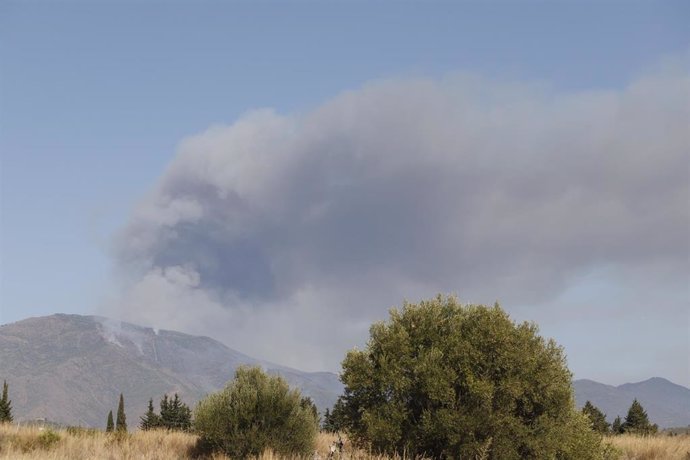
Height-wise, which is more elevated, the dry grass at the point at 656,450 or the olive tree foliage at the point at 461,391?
the olive tree foliage at the point at 461,391

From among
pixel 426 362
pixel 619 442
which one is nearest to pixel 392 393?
pixel 426 362

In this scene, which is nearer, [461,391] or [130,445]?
[461,391]

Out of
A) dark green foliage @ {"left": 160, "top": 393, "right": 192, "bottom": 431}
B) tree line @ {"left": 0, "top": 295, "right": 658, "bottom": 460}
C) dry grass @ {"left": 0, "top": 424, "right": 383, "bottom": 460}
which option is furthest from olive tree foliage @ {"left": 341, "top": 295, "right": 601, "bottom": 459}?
dark green foliage @ {"left": 160, "top": 393, "right": 192, "bottom": 431}

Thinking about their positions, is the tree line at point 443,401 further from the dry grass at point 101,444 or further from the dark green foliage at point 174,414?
the dark green foliage at point 174,414

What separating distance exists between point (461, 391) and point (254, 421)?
27.4 ft

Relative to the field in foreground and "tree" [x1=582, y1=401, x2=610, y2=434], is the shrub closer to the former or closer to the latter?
the field in foreground

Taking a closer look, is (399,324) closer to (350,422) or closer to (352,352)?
(352,352)

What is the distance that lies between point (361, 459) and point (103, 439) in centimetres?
1280

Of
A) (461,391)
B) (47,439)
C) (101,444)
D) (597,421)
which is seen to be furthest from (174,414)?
(461,391)

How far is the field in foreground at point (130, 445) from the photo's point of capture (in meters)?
22.0

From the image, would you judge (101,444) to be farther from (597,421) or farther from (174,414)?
(174,414)

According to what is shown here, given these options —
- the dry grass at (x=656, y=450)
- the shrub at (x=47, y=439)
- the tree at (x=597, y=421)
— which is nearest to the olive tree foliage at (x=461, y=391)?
the dry grass at (x=656, y=450)

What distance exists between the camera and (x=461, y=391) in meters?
21.1

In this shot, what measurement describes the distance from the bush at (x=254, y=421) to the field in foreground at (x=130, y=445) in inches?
32.9
